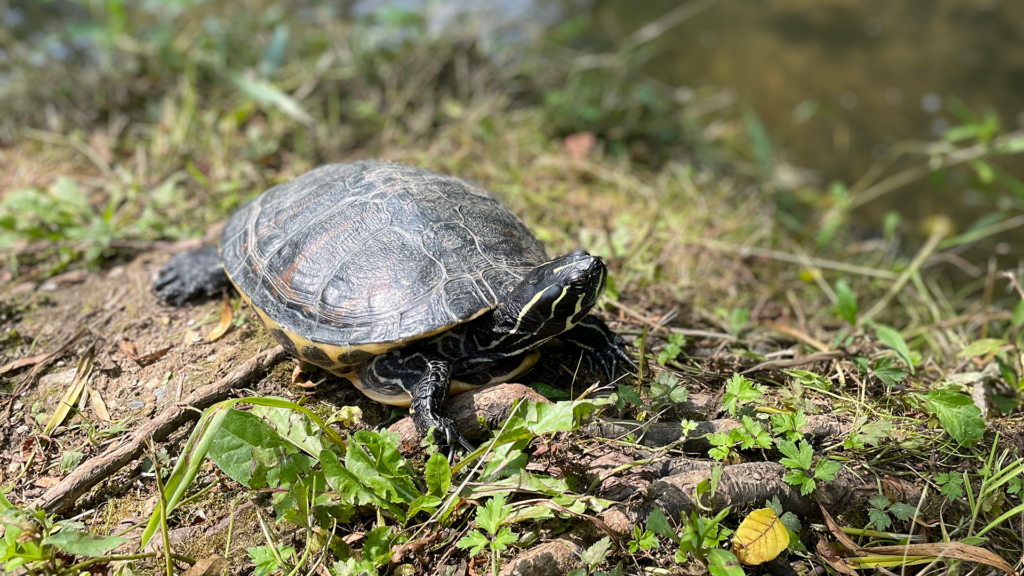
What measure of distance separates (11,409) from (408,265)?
7.24 ft

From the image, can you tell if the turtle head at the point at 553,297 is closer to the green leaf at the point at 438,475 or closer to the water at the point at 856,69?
the green leaf at the point at 438,475

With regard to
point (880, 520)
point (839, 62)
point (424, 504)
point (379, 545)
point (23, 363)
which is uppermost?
point (839, 62)

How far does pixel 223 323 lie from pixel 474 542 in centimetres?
215

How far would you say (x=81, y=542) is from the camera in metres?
2.24

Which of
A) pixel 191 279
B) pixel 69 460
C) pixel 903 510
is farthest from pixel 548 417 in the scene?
pixel 191 279

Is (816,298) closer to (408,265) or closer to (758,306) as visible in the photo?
(758,306)

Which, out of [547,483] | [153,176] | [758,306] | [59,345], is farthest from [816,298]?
[153,176]

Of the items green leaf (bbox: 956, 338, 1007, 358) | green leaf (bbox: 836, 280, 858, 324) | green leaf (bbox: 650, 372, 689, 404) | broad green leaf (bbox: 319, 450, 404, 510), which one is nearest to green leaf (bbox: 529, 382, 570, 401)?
green leaf (bbox: 650, 372, 689, 404)

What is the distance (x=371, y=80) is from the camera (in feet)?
20.7

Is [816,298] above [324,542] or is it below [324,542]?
below

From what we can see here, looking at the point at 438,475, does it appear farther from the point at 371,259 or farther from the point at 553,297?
the point at 371,259

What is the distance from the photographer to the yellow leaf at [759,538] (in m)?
2.33

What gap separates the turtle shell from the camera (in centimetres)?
288

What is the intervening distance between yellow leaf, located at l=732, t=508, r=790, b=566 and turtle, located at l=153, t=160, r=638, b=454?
3.35 feet
